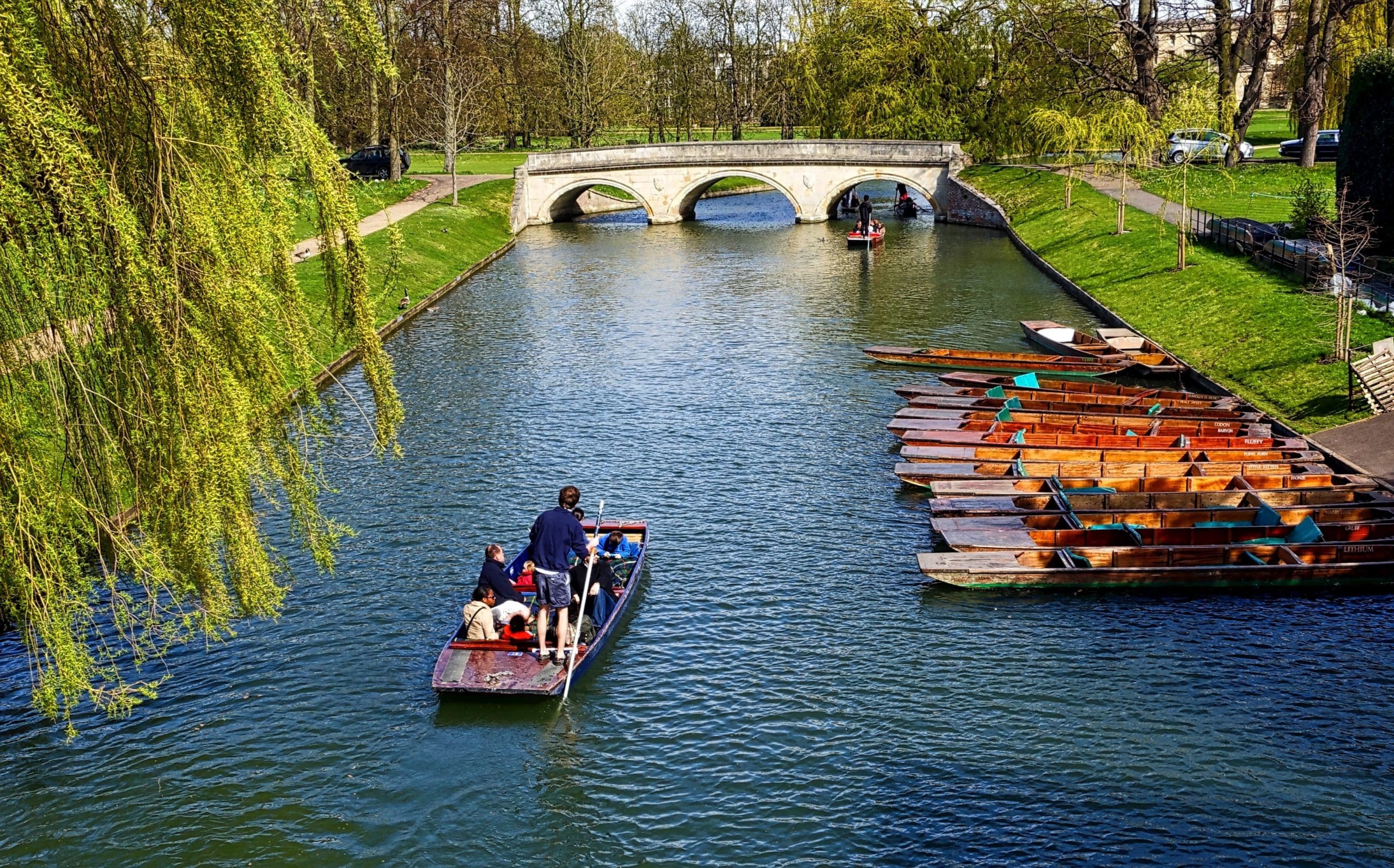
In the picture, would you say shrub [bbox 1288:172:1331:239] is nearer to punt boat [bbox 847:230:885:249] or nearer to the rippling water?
punt boat [bbox 847:230:885:249]

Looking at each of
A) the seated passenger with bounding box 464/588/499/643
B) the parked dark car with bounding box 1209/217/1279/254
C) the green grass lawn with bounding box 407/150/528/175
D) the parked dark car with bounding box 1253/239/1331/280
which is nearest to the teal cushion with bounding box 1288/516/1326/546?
the seated passenger with bounding box 464/588/499/643

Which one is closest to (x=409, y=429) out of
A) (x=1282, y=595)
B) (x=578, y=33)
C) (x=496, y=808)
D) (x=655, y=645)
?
(x=655, y=645)

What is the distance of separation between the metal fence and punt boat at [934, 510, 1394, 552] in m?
10.8

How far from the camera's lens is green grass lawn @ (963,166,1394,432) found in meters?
29.5

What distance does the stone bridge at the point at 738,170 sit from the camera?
6750cm

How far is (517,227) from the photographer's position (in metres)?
67.7

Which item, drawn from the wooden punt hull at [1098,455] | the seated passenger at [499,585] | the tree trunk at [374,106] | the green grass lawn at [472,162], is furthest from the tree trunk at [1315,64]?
the seated passenger at [499,585]

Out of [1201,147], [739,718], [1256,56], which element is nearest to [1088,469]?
[739,718]

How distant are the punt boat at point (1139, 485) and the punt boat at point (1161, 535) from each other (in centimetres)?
145

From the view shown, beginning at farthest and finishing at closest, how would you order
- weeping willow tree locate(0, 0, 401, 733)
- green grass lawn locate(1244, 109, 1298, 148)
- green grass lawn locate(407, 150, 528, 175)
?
1. green grass lawn locate(407, 150, 528, 175)
2. green grass lawn locate(1244, 109, 1298, 148)
3. weeping willow tree locate(0, 0, 401, 733)

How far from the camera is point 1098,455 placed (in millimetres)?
25297

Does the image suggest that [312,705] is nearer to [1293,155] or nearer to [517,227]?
[517,227]

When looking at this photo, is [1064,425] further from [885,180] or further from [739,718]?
[885,180]

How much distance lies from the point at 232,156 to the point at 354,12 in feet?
7.01
